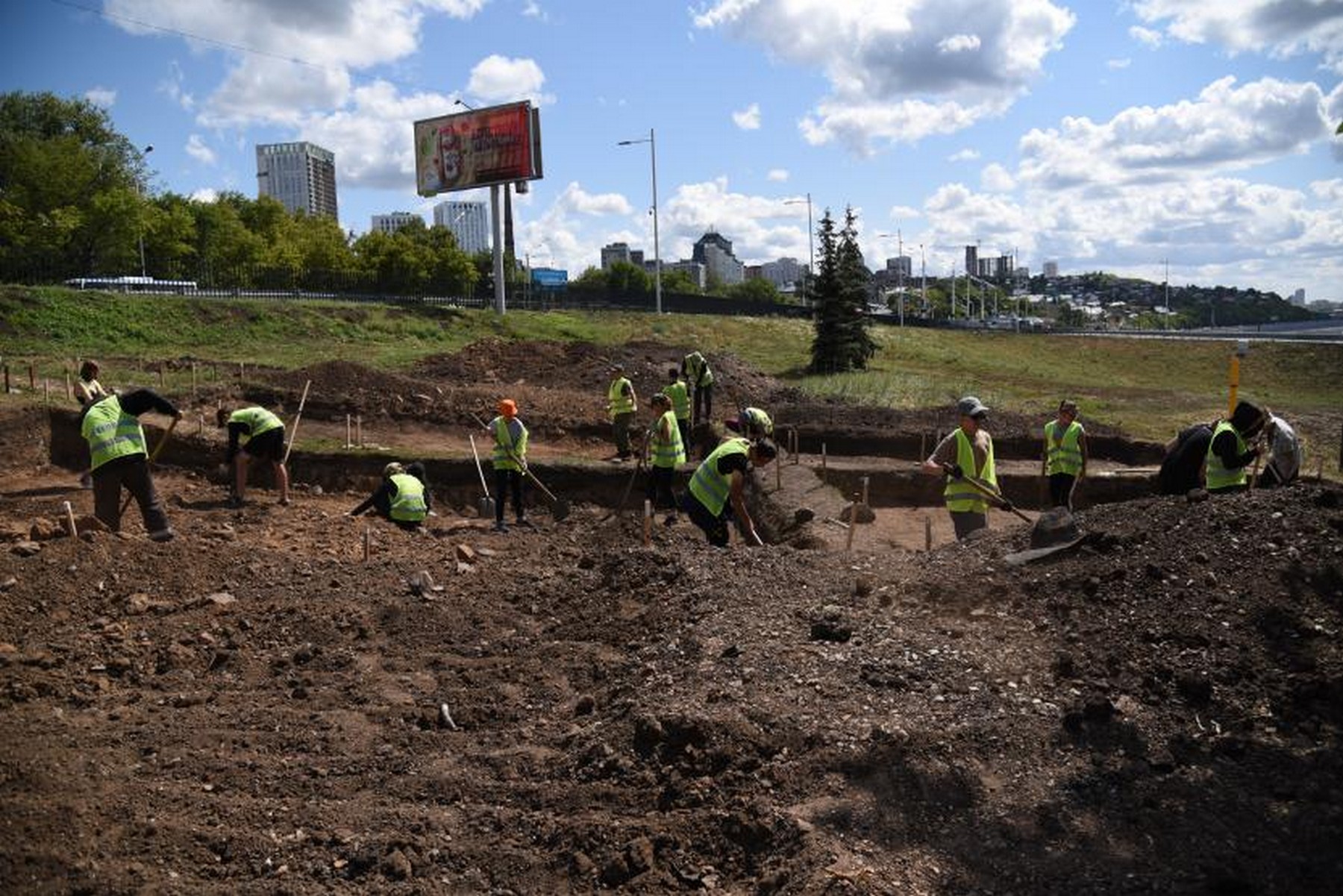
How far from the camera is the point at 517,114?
118 ft

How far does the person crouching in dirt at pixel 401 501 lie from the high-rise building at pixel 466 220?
414ft

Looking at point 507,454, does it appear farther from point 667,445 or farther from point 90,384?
point 90,384

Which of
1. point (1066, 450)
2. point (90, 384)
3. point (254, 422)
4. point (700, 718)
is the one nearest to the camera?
point (700, 718)

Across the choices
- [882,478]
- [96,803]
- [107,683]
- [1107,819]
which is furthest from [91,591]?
[882,478]

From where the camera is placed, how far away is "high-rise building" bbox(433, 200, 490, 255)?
14012 cm

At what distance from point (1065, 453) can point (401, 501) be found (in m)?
6.79

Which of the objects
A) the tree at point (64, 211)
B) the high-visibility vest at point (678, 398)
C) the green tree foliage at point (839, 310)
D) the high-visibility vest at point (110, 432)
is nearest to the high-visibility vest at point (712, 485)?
the high-visibility vest at point (110, 432)

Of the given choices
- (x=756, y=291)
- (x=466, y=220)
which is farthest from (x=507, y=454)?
(x=466, y=220)

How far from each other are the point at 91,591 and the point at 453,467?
749cm

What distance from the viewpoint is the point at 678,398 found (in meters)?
15.9

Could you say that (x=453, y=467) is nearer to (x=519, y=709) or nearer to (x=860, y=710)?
(x=519, y=709)

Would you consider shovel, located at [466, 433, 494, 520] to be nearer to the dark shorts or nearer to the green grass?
the dark shorts

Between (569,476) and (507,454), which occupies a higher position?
(507,454)

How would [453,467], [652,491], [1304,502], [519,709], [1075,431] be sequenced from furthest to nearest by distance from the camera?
1. [453,467]
2. [652,491]
3. [1075,431]
4. [1304,502]
5. [519,709]
